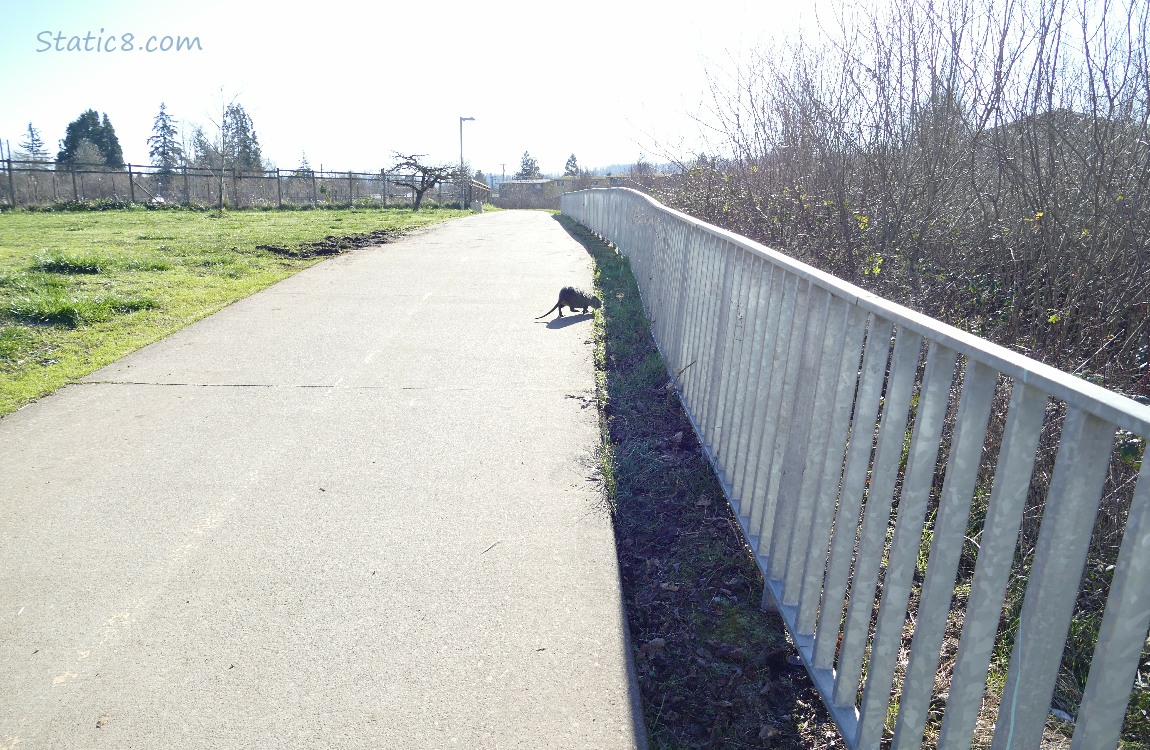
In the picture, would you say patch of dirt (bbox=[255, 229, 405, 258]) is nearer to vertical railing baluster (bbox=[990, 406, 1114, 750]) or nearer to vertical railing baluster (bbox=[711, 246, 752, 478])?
vertical railing baluster (bbox=[711, 246, 752, 478])

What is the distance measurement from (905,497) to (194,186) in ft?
130

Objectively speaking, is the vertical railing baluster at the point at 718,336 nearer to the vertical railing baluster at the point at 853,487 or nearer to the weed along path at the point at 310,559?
the weed along path at the point at 310,559

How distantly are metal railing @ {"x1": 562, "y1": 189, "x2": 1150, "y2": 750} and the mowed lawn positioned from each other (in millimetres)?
5604

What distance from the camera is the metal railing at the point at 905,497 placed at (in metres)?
1.60

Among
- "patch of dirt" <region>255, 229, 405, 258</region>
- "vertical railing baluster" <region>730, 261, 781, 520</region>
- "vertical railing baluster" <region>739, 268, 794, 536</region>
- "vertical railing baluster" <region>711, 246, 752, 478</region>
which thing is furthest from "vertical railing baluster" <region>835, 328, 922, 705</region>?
"patch of dirt" <region>255, 229, 405, 258</region>

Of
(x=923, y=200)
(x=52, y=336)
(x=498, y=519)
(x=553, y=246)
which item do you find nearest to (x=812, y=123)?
(x=923, y=200)

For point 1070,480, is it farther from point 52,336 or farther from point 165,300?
point 165,300

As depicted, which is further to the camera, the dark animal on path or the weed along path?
the dark animal on path

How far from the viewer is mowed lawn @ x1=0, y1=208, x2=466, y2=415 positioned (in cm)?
744

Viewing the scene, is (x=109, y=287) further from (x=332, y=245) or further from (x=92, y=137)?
(x=92, y=137)

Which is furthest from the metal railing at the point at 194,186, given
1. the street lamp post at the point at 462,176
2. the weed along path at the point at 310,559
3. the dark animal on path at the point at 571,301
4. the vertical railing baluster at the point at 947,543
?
the vertical railing baluster at the point at 947,543

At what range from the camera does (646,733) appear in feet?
9.43

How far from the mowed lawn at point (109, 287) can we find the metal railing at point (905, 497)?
5.60 m

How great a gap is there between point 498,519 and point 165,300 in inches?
292
